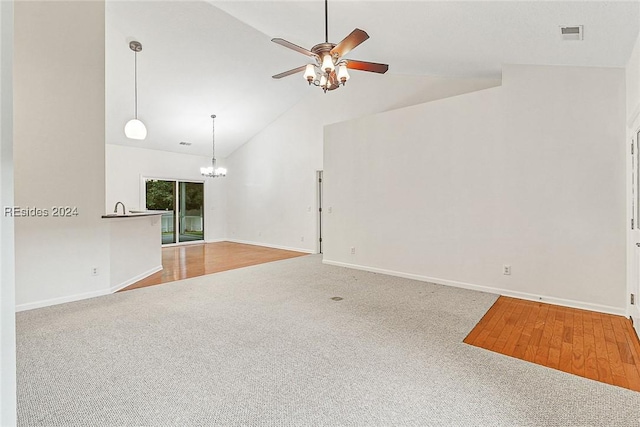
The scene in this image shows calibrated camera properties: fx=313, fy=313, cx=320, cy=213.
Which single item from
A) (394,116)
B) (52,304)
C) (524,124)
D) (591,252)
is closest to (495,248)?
(591,252)

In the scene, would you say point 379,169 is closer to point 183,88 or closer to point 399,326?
point 399,326

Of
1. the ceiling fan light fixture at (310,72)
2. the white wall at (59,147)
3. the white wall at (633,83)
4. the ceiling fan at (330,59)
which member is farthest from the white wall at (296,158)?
the white wall at (59,147)

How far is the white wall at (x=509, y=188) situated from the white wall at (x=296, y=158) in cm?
128

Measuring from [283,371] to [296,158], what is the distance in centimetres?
659

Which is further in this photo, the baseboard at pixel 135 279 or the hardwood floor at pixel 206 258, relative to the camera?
the hardwood floor at pixel 206 258

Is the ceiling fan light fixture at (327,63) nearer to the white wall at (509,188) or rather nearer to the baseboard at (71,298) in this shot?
the white wall at (509,188)

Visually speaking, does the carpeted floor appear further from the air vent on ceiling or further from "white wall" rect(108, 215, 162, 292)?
the air vent on ceiling

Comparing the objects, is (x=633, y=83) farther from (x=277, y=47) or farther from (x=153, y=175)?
(x=153, y=175)

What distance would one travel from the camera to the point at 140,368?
2.41m

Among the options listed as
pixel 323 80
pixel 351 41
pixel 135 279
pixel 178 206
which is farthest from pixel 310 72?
pixel 178 206

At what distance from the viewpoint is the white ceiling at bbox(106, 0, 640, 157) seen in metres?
2.97

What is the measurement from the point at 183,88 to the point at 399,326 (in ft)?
20.5

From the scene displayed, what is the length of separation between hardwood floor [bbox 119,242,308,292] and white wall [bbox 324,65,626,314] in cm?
260

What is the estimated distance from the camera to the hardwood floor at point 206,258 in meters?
5.50
